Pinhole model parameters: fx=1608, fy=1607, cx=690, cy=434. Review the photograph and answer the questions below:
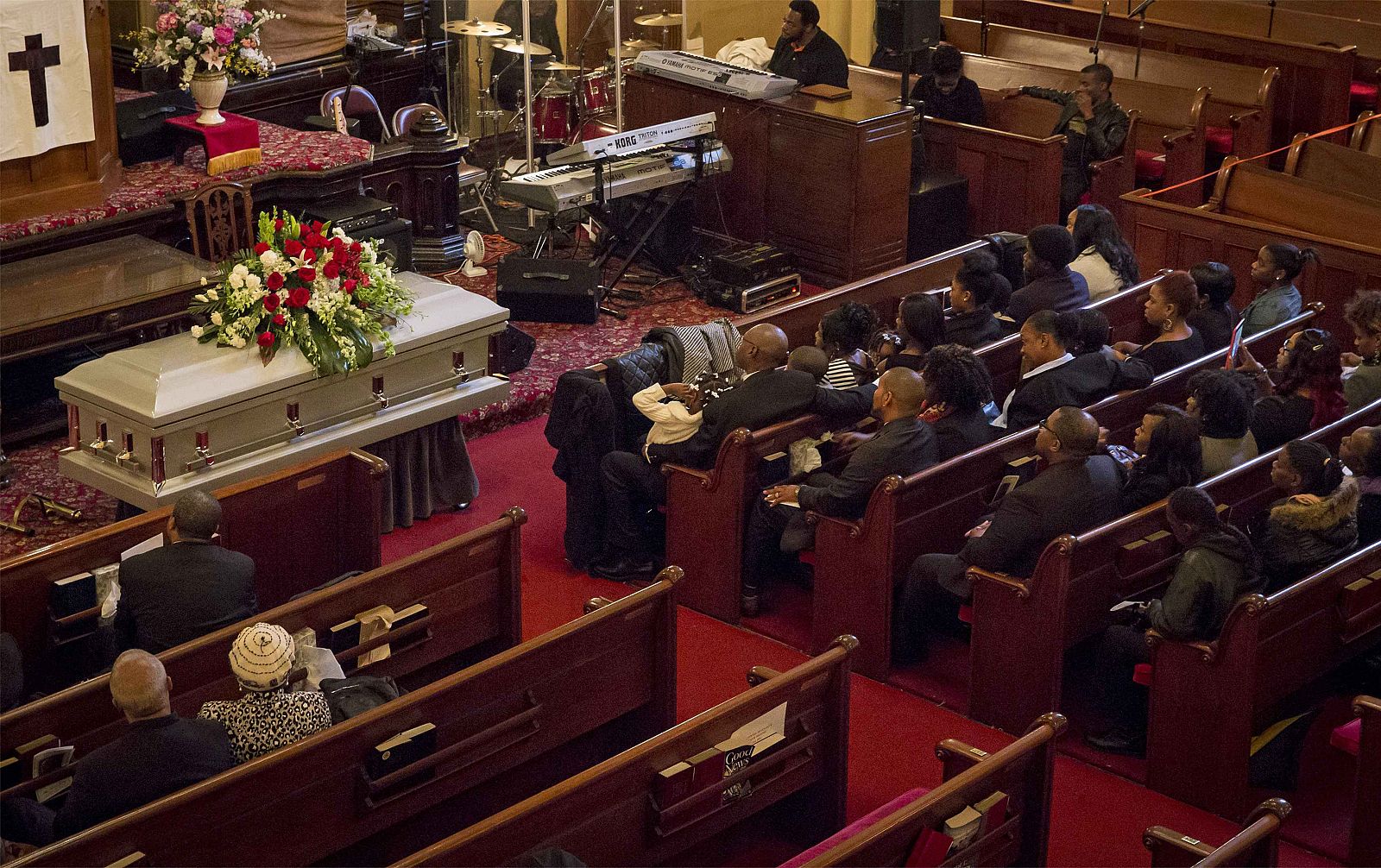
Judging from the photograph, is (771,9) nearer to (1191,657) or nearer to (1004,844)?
(1191,657)

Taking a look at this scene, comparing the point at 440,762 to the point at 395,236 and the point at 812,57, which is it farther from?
the point at 812,57

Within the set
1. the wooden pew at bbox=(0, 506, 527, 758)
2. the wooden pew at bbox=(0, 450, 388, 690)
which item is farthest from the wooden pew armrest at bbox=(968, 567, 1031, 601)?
the wooden pew at bbox=(0, 450, 388, 690)

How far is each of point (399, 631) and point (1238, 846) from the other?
251 cm

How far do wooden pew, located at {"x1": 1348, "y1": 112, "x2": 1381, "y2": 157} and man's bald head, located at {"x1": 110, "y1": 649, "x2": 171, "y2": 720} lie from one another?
8629 millimetres

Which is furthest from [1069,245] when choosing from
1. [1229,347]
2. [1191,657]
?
[1191,657]

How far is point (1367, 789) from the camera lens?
4.61 meters

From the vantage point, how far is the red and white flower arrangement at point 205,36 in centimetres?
805

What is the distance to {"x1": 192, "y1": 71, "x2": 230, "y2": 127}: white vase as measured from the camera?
8250 mm

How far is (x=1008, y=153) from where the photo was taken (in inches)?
395

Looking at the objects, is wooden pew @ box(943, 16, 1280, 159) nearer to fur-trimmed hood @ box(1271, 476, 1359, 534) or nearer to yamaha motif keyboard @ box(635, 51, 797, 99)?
yamaha motif keyboard @ box(635, 51, 797, 99)

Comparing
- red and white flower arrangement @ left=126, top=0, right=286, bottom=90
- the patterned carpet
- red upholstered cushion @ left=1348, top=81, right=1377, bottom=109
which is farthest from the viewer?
red upholstered cushion @ left=1348, top=81, right=1377, bottom=109

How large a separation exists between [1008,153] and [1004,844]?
21.3 ft

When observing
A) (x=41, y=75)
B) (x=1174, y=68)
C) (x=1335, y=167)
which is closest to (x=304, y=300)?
(x=41, y=75)

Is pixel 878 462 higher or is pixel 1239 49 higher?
pixel 1239 49
